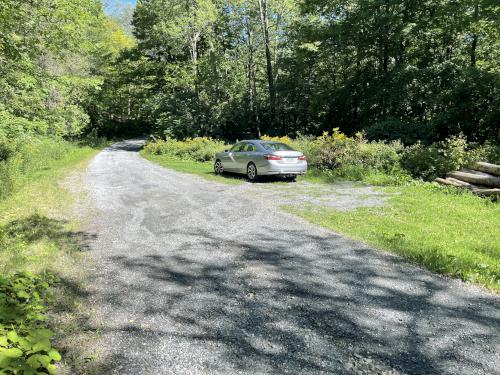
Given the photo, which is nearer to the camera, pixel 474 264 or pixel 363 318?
pixel 363 318

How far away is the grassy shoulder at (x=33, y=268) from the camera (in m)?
2.50

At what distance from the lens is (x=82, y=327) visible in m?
3.70

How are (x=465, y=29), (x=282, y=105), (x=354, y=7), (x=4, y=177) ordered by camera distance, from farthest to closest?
(x=282, y=105) → (x=354, y=7) → (x=465, y=29) → (x=4, y=177)

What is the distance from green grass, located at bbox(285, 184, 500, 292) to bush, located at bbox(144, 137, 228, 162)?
627 inches

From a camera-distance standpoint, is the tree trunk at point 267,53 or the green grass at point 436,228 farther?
the tree trunk at point 267,53

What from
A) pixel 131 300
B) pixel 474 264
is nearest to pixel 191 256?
pixel 131 300

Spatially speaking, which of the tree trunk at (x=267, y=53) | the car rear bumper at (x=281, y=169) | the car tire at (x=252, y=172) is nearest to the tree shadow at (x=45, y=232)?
the car rear bumper at (x=281, y=169)

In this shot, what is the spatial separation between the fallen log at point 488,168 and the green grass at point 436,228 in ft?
3.86

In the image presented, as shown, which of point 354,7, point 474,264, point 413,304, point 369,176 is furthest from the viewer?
point 354,7

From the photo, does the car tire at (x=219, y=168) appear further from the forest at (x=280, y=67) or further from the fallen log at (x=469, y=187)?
the fallen log at (x=469, y=187)

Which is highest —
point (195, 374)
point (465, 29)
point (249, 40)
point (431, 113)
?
point (249, 40)

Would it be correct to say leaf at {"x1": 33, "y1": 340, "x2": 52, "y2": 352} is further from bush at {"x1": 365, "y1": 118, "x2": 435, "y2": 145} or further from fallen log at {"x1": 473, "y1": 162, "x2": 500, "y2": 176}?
bush at {"x1": 365, "y1": 118, "x2": 435, "y2": 145}

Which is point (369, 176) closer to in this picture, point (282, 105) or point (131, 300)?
point (131, 300)

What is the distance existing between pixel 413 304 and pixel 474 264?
5.67 ft
